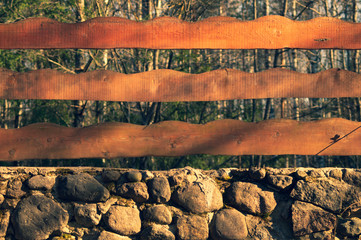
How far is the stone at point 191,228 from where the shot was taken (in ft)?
9.41

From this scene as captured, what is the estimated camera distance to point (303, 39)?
10.6 feet

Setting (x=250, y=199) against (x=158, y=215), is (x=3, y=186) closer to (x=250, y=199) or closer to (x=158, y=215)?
(x=158, y=215)

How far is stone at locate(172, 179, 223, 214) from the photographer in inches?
115

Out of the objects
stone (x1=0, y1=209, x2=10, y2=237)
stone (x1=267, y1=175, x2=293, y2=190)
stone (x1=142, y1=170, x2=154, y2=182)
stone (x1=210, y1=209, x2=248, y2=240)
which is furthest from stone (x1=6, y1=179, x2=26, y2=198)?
stone (x1=267, y1=175, x2=293, y2=190)

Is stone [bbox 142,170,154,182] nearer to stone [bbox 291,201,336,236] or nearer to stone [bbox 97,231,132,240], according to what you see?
stone [bbox 97,231,132,240]

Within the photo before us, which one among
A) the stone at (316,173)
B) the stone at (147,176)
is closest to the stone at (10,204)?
the stone at (147,176)

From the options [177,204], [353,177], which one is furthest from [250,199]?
[353,177]

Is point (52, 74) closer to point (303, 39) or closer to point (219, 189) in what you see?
point (219, 189)

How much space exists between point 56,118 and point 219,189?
18.9ft

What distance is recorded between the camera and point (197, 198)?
2.92m

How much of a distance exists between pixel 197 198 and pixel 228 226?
279mm

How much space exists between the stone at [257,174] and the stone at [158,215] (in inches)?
25.4

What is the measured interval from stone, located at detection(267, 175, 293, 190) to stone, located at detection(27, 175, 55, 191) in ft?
4.91

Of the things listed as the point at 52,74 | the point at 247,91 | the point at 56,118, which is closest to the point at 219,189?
the point at 247,91
